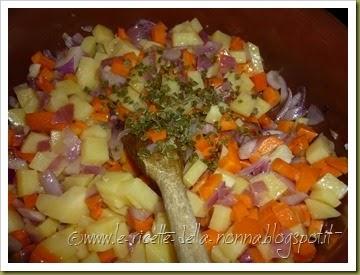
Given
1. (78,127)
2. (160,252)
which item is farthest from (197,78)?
(160,252)

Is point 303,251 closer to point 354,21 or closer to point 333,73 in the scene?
point 333,73

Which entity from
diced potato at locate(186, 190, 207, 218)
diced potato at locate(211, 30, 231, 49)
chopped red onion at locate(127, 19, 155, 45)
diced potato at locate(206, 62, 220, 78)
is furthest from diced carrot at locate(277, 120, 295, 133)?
chopped red onion at locate(127, 19, 155, 45)

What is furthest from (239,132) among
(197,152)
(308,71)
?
(308,71)

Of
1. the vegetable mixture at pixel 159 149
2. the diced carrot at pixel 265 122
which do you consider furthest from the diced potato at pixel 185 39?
the diced carrot at pixel 265 122

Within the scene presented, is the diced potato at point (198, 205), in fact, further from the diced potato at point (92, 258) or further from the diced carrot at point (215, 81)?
the diced carrot at point (215, 81)

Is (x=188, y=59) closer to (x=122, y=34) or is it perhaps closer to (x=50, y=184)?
(x=122, y=34)

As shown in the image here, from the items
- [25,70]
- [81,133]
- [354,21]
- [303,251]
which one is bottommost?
[303,251]
